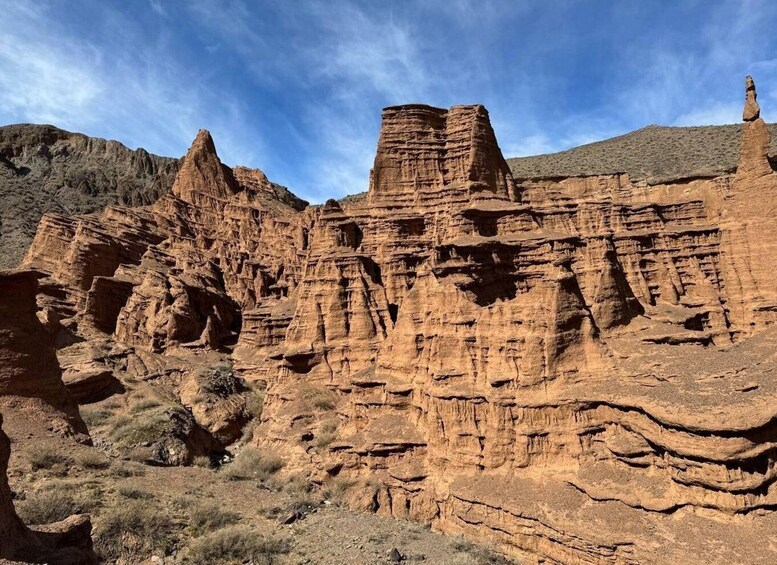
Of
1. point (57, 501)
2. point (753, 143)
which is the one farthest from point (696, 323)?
point (57, 501)

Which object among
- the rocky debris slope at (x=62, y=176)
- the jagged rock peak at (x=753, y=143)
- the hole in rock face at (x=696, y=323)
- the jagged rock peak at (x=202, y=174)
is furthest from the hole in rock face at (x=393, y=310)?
the rocky debris slope at (x=62, y=176)

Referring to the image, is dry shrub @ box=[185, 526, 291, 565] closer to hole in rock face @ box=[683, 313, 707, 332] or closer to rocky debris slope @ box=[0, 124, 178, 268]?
hole in rock face @ box=[683, 313, 707, 332]

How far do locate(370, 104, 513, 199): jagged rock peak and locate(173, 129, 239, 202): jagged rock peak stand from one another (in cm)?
3670

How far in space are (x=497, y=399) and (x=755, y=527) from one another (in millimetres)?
9274

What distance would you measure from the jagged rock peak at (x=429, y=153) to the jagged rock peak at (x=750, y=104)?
1518 cm

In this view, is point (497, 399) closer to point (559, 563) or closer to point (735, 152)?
point (559, 563)

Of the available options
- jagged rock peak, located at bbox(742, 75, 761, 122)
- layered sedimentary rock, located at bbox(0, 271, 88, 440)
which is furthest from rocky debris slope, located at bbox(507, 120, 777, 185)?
layered sedimentary rock, located at bbox(0, 271, 88, 440)

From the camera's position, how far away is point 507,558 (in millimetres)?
16312

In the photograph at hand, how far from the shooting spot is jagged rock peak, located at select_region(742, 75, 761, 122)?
27.0 metres

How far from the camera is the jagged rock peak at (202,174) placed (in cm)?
6278

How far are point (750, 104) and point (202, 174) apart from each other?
62.0 meters

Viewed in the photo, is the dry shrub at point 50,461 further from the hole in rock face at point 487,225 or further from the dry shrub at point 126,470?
the hole in rock face at point 487,225

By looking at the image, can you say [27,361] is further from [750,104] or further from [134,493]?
[750,104]

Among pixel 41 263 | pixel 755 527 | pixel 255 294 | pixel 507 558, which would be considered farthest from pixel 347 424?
pixel 41 263
